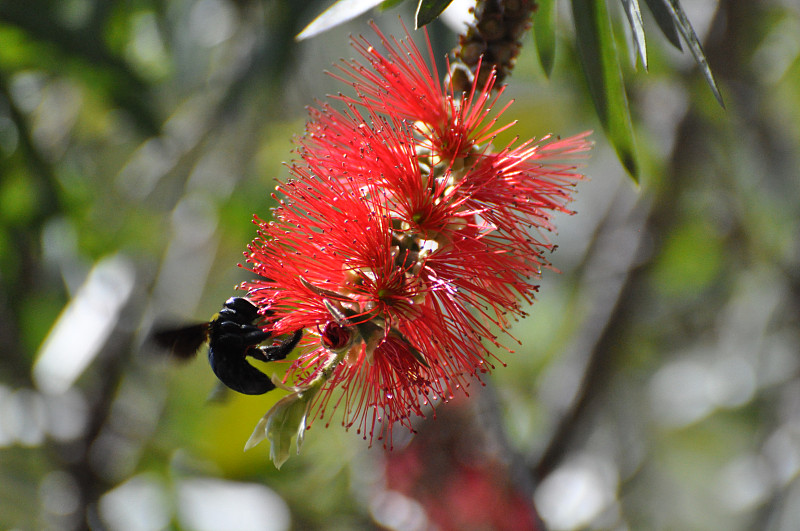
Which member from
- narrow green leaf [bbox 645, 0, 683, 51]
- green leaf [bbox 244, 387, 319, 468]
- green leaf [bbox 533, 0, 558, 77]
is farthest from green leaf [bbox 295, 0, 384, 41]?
green leaf [bbox 244, 387, 319, 468]

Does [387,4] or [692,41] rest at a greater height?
[387,4]

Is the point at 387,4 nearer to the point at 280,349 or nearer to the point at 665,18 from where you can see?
the point at 665,18

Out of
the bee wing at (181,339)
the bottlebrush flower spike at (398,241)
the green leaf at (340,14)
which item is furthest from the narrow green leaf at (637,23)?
the bee wing at (181,339)

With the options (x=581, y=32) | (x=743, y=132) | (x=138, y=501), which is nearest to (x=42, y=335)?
(x=138, y=501)

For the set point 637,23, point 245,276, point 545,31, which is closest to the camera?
point 637,23

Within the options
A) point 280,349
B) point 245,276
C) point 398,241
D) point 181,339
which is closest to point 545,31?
point 398,241

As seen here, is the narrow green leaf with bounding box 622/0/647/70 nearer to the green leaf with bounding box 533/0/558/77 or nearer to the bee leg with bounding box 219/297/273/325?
the green leaf with bounding box 533/0/558/77

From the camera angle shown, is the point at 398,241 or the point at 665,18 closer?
the point at 665,18

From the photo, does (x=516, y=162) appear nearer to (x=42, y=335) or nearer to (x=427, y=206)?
(x=427, y=206)
